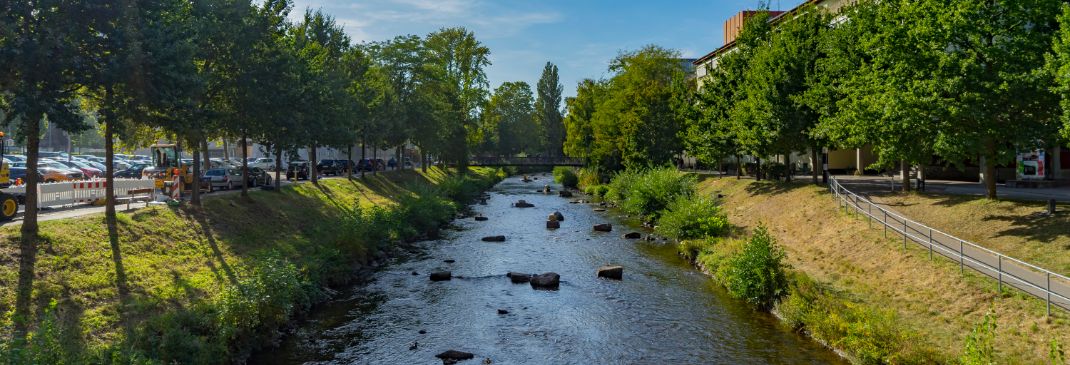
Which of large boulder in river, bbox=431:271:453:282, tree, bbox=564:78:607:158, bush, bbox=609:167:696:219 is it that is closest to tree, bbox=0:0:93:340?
large boulder in river, bbox=431:271:453:282

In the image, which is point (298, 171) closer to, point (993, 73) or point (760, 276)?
point (760, 276)

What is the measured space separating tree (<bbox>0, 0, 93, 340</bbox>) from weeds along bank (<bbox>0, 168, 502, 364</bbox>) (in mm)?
978

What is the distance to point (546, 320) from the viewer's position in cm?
2005

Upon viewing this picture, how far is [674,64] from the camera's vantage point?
7325 cm

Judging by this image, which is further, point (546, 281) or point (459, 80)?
point (459, 80)

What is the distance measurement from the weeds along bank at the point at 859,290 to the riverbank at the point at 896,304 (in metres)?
0.03

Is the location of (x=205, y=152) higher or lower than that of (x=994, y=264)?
higher

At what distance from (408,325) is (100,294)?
8.07 m

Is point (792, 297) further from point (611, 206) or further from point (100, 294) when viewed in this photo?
point (611, 206)

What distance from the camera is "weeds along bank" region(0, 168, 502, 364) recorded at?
13.6 meters

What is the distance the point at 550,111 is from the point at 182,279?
391ft

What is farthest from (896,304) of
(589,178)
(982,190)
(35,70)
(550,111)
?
(550,111)

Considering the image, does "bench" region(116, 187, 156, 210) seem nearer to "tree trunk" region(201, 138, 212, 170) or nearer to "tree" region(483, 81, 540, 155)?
"tree trunk" region(201, 138, 212, 170)

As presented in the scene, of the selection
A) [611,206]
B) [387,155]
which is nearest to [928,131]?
[611,206]
